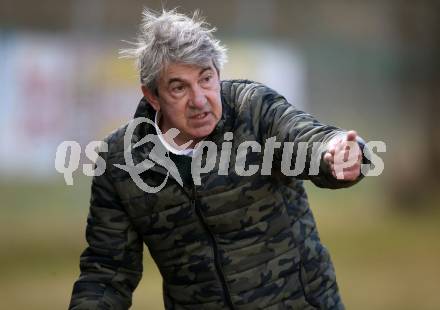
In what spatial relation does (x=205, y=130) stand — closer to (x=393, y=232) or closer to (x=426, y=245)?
(x=426, y=245)

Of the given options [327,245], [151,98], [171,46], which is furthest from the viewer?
[327,245]

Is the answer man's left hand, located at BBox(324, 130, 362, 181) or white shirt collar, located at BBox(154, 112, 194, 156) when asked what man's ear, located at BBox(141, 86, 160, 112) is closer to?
white shirt collar, located at BBox(154, 112, 194, 156)

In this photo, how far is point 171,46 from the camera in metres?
4.16

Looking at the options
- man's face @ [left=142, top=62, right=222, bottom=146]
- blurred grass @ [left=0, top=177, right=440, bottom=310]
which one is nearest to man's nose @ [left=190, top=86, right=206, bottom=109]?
man's face @ [left=142, top=62, right=222, bottom=146]

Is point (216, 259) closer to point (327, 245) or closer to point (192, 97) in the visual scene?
point (192, 97)

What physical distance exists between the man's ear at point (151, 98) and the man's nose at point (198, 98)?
0.74ft

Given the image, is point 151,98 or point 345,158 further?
point 151,98

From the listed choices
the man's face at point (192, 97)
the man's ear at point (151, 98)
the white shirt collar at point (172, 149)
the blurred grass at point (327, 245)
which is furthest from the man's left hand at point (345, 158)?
the blurred grass at point (327, 245)

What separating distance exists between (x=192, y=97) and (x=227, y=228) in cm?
52

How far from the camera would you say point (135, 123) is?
434 centimetres

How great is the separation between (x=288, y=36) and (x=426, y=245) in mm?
4952

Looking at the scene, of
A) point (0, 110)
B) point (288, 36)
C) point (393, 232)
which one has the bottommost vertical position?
point (393, 232)

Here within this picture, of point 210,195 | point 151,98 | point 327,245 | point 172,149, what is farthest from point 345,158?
point 327,245

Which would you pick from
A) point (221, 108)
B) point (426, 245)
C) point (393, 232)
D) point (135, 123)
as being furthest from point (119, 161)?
point (393, 232)
